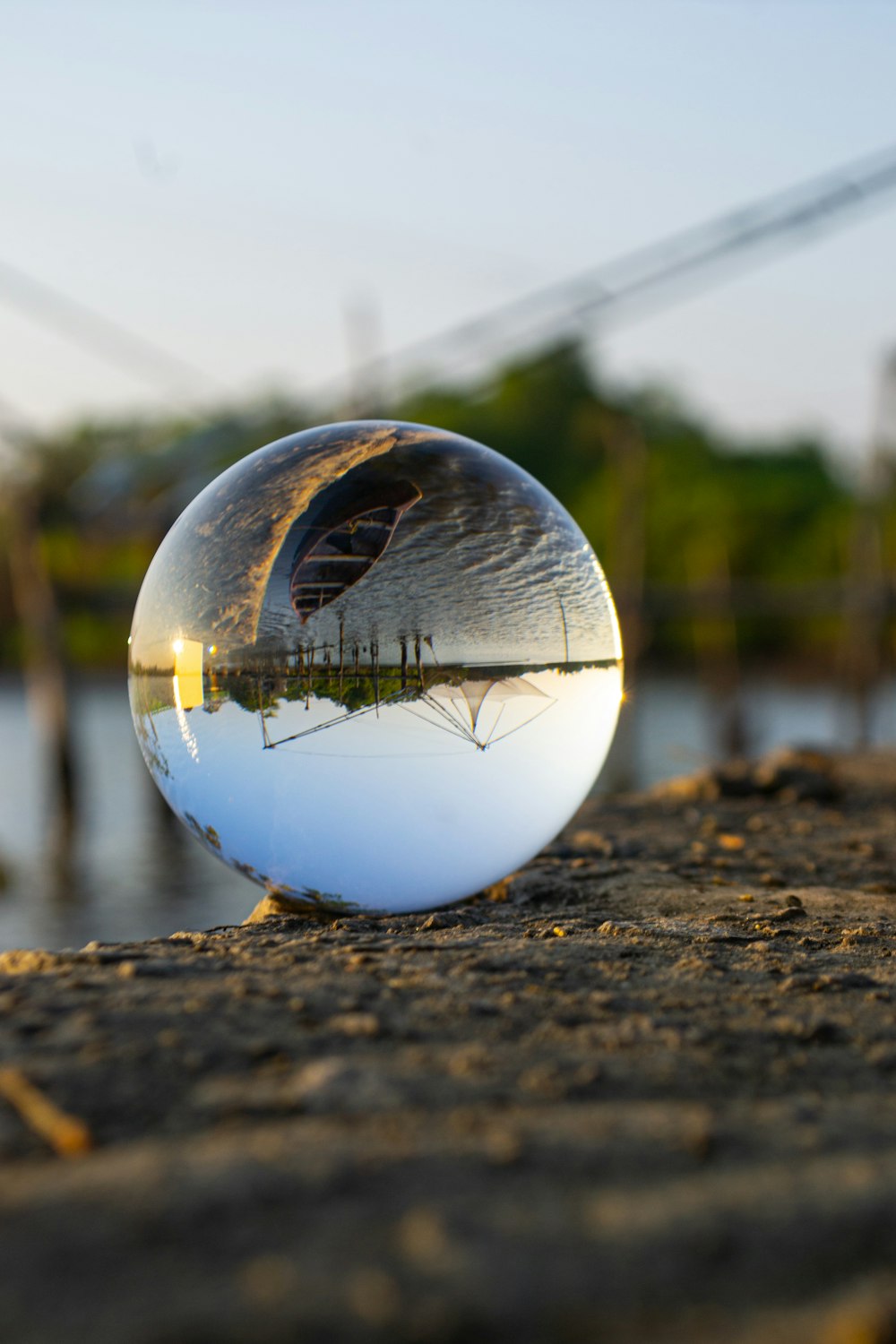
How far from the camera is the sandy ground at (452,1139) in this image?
1427 mm

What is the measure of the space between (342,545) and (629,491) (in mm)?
29889

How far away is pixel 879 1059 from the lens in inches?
90.9

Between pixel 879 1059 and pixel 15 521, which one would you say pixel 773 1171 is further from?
pixel 15 521

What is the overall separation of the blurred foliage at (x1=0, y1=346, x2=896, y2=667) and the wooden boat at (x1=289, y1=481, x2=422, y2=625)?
26616 millimetres

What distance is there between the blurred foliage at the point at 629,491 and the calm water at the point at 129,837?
456cm

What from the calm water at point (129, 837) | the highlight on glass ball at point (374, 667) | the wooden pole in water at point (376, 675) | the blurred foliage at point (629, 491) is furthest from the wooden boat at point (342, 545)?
the blurred foliage at point (629, 491)

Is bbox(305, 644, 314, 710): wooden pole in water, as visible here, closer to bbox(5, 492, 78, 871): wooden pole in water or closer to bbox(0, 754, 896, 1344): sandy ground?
bbox(0, 754, 896, 1344): sandy ground

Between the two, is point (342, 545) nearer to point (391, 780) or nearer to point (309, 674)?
point (309, 674)

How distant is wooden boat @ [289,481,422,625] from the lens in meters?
3.24

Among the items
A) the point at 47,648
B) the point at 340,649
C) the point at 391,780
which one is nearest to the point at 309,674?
the point at 340,649

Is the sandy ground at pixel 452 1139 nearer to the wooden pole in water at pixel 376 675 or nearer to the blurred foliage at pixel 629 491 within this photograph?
the wooden pole in water at pixel 376 675

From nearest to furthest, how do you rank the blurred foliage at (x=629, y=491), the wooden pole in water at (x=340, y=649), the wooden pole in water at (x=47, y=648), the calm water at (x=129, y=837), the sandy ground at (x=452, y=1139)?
the sandy ground at (x=452, y=1139) → the wooden pole in water at (x=340, y=649) → the calm water at (x=129, y=837) → the wooden pole in water at (x=47, y=648) → the blurred foliage at (x=629, y=491)

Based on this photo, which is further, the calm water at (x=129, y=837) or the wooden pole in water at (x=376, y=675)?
the calm water at (x=129, y=837)

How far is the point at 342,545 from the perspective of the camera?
3.28 meters
